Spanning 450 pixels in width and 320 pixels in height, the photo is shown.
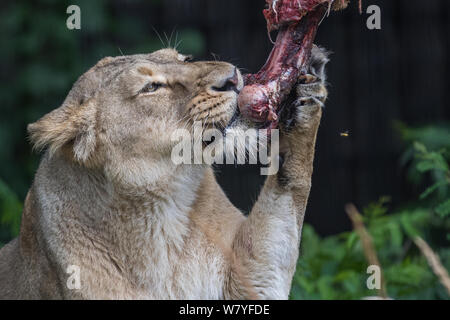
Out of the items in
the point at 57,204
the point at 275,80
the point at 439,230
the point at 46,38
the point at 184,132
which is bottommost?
the point at 439,230

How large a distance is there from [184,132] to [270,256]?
0.75 metres

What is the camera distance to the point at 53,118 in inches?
153

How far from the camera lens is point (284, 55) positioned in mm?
3842

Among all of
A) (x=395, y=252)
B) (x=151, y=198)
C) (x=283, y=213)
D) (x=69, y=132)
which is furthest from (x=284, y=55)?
(x=395, y=252)

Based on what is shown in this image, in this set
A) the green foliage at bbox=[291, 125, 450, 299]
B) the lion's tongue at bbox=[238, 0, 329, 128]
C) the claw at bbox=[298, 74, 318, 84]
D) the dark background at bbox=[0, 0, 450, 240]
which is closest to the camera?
the lion's tongue at bbox=[238, 0, 329, 128]

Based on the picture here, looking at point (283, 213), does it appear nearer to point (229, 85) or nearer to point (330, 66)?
point (229, 85)

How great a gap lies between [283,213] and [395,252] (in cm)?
235

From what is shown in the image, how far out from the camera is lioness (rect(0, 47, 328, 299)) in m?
3.78

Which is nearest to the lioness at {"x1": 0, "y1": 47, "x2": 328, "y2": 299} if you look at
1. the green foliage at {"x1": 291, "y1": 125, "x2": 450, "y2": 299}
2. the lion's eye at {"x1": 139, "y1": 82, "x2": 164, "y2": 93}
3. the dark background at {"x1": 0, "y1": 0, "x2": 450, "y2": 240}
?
the lion's eye at {"x1": 139, "y1": 82, "x2": 164, "y2": 93}

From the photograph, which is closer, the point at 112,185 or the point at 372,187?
the point at 112,185

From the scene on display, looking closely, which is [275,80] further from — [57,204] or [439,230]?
[439,230]

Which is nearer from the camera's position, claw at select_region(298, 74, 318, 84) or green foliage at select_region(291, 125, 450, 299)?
claw at select_region(298, 74, 318, 84)

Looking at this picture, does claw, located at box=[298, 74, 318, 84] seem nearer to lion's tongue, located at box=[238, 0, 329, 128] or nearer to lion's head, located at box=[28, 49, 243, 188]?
lion's tongue, located at box=[238, 0, 329, 128]

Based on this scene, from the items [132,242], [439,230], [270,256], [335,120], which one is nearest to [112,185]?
[132,242]
